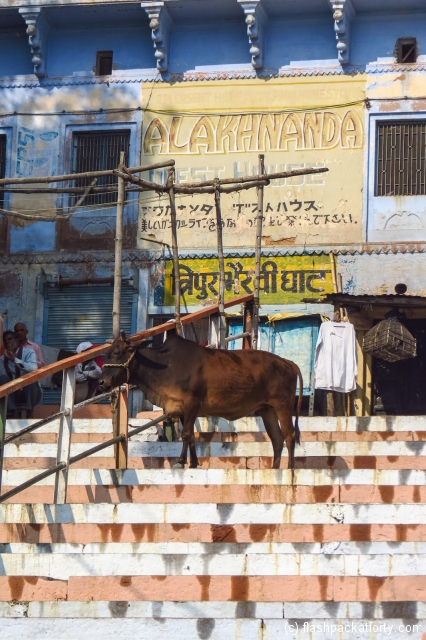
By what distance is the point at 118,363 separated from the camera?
13.0 metres

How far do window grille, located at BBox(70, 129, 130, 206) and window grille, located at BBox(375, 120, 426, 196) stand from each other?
4.11 meters

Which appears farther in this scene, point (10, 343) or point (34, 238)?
point (34, 238)

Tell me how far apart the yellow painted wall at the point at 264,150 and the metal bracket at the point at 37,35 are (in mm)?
1891

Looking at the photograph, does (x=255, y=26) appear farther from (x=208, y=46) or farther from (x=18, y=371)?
(x=18, y=371)

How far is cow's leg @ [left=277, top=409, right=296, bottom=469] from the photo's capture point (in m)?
12.6

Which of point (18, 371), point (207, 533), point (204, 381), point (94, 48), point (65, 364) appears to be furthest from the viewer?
point (94, 48)

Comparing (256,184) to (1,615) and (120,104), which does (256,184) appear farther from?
(1,615)

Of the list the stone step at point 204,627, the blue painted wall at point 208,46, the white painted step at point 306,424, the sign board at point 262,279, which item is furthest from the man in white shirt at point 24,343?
the stone step at point 204,627

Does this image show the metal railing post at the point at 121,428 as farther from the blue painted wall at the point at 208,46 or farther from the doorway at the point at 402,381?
the blue painted wall at the point at 208,46

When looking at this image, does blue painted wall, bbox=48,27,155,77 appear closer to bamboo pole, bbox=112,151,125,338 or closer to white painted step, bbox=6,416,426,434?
bamboo pole, bbox=112,151,125,338

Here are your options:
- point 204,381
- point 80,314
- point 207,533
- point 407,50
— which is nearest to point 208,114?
point 407,50

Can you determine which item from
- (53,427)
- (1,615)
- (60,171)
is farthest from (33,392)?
(1,615)

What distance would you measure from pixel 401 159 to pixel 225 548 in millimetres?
11274

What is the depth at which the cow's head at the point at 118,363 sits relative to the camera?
12.8m
